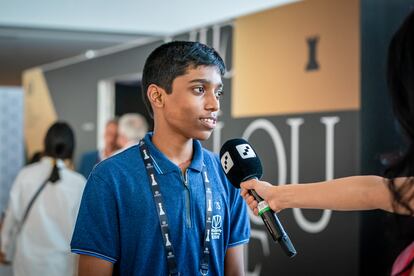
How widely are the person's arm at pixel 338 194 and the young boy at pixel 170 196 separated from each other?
0.29 meters

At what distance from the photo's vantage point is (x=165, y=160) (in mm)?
1871

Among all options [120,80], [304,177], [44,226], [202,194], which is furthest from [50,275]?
[120,80]

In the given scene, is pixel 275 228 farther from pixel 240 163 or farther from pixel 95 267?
pixel 95 267

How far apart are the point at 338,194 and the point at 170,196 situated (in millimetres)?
555

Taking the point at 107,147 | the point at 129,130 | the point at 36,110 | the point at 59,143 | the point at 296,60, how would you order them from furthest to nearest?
the point at 36,110 → the point at 129,130 → the point at 107,147 → the point at 296,60 → the point at 59,143

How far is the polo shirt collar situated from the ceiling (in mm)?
5253

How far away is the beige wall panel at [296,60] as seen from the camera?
11.6 ft

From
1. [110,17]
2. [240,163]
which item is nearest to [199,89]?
[240,163]

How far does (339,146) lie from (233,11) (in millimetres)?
3984

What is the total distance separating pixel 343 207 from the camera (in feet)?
4.77

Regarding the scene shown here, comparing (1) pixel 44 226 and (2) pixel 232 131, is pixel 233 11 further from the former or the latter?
(1) pixel 44 226

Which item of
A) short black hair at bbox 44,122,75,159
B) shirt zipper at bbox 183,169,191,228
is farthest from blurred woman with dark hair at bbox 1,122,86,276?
shirt zipper at bbox 183,169,191,228

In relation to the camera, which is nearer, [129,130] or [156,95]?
[156,95]

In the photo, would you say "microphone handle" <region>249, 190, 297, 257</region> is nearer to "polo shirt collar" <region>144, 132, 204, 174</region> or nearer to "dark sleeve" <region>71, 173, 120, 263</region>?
"polo shirt collar" <region>144, 132, 204, 174</region>
